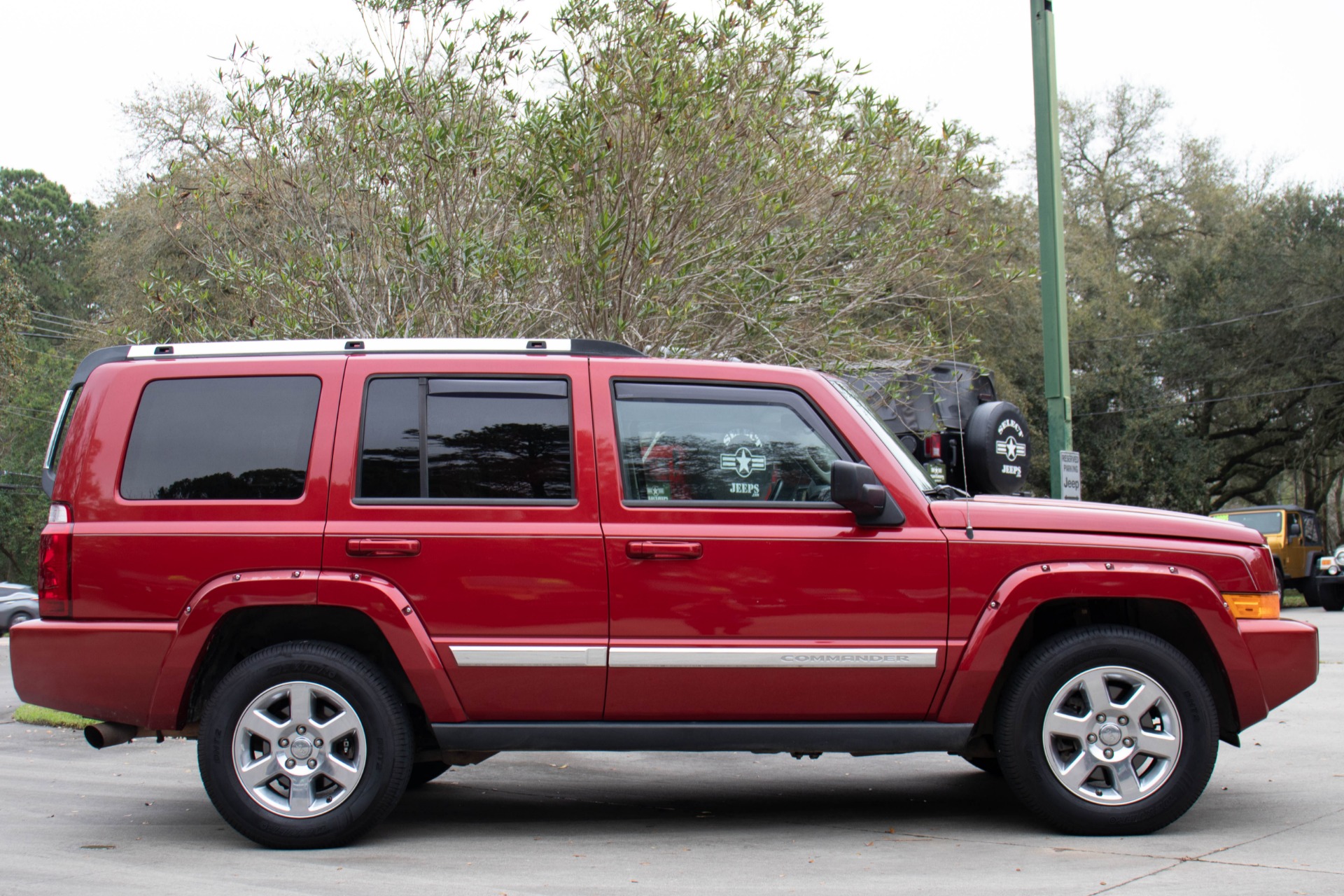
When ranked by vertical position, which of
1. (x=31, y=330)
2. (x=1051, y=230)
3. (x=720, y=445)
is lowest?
(x=720, y=445)

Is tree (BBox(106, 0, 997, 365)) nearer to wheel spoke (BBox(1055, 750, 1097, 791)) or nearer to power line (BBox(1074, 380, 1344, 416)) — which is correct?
wheel spoke (BBox(1055, 750, 1097, 791))

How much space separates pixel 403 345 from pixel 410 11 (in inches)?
187

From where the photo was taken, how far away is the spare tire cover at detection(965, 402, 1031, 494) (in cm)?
1059

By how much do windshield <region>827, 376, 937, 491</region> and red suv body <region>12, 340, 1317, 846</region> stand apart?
0.10 meters

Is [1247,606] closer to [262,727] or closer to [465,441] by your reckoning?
[465,441]

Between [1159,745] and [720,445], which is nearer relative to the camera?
[1159,745]

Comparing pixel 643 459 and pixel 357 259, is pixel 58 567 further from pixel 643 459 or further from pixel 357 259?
pixel 357 259

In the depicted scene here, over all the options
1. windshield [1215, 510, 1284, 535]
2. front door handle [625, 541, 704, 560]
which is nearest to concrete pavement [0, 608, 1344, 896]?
Answer: front door handle [625, 541, 704, 560]

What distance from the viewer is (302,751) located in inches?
206

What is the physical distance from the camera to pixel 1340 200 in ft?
101

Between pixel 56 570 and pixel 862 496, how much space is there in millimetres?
3297

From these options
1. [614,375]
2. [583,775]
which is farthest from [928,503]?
[583,775]

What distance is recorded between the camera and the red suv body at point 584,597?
17.1 feet

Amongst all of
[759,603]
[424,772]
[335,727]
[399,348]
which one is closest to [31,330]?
[424,772]
